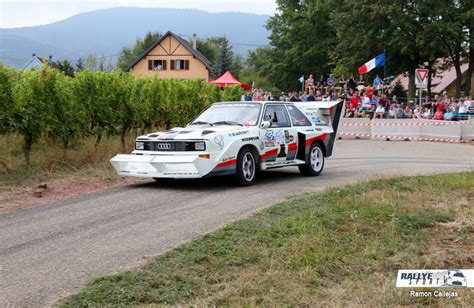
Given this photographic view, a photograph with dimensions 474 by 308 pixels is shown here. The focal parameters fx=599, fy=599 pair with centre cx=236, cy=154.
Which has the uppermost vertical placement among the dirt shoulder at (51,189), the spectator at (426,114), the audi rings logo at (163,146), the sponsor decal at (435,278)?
the spectator at (426,114)

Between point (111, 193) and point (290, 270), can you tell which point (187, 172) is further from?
point (290, 270)

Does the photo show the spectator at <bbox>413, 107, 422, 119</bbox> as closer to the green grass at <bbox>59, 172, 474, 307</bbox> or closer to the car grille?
the car grille

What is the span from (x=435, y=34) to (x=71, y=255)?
43.3m

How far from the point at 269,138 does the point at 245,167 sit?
0.92 metres

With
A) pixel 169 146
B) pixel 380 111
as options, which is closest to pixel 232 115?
pixel 169 146

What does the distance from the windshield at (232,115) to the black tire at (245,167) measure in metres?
0.69

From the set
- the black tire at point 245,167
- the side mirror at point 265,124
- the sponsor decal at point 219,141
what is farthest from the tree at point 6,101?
the side mirror at point 265,124

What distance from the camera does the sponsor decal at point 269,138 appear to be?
11.9 m

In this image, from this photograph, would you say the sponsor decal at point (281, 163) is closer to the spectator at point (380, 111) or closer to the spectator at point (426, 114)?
the spectator at point (380, 111)

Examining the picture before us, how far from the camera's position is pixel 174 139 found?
10898 millimetres

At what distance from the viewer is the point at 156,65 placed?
85.8m

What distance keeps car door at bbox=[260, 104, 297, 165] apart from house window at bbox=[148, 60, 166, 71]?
72757 mm

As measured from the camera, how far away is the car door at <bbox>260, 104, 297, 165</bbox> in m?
12.0

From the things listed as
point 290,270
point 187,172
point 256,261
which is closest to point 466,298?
point 290,270
